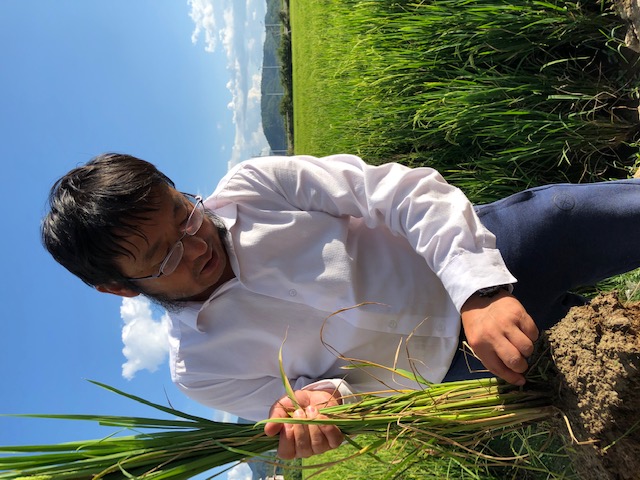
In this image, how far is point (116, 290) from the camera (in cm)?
142

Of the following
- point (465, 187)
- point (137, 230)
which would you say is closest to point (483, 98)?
point (465, 187)

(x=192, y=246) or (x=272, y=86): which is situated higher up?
(x=192, y=246)

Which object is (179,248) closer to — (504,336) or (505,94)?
(504,336)

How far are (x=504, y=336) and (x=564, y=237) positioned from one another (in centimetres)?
46

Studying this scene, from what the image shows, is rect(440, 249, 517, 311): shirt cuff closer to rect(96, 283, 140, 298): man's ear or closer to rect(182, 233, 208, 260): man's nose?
rect(182, 233, 208, 260): man's nose

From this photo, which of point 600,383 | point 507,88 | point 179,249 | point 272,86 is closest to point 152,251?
point 179,249

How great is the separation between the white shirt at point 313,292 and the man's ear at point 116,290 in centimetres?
18

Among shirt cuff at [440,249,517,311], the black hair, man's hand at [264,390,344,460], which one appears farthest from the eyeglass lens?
shirt cuff at [440,249,517,311]

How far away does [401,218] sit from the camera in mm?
1267

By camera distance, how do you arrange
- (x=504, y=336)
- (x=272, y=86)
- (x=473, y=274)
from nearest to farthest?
1. (x=504, y=336)
2. (x=473, y=274)
3. (x=272, y=86)

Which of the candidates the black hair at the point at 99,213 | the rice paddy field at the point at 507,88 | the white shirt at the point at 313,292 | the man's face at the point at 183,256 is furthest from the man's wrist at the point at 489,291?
the rice paddy field at the point at 507,88

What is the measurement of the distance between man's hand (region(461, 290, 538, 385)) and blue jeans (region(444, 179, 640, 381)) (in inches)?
12.8

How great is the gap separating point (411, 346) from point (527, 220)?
0.49 metres

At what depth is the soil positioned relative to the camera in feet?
2.73
